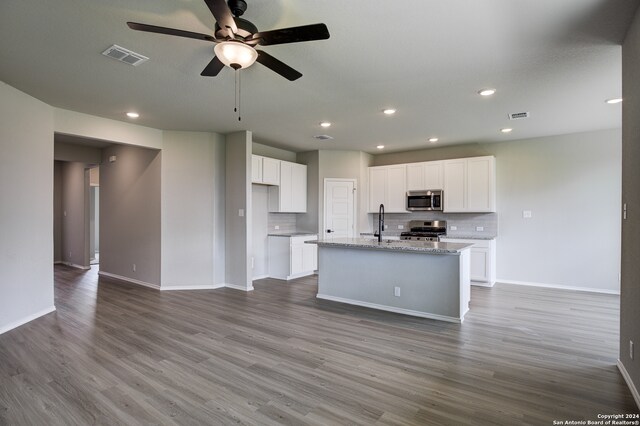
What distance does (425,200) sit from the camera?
6746mm

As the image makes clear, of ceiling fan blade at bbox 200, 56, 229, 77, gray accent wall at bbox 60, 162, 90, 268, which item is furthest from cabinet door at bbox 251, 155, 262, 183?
gray accent wall at bbox 60, 162, 90, 268

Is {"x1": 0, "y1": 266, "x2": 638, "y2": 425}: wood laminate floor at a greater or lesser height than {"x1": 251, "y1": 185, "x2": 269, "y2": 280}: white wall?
lesser

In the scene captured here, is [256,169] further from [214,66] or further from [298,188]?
[214,66]

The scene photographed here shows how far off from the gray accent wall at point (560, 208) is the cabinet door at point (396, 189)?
1396 mm

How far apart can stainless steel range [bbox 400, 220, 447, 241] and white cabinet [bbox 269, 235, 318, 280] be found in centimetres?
197

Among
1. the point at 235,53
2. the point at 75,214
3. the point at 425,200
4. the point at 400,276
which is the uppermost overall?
the point at 235,53

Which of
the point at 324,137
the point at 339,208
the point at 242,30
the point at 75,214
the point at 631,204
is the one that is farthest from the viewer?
the point at 75,214

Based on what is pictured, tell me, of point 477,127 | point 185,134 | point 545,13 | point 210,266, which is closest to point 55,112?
point 185,134

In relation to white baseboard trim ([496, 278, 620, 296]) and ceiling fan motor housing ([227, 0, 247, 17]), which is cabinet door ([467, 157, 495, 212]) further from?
ceiling fan motor housing ([227, 0, 247, 17])

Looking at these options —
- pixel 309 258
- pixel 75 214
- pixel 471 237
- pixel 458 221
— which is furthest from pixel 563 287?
pixel 75 214

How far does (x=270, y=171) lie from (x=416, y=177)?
117 inches

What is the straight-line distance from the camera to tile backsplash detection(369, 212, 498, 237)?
6473mm

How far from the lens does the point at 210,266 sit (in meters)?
5.89

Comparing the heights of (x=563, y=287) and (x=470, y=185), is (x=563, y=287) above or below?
below
